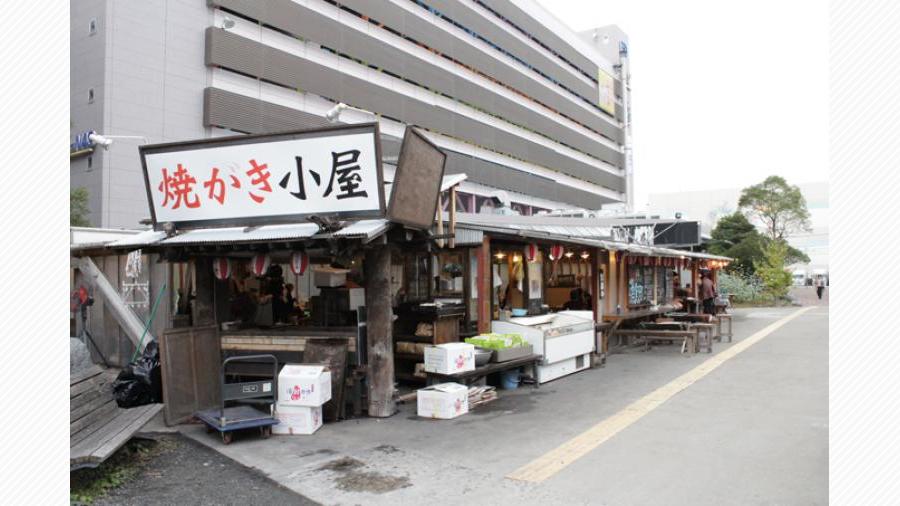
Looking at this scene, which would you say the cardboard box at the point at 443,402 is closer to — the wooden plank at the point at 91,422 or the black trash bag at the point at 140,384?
the wooden plank at the point at 91,422

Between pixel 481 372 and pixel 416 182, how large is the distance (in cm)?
328

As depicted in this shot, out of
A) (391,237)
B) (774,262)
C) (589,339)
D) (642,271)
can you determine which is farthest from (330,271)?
(774,262)

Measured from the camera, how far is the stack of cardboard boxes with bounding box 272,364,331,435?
7.71m

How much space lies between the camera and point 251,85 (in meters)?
29.0

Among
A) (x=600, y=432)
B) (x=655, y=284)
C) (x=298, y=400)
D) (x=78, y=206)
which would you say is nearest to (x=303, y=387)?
(x=298, y=400)

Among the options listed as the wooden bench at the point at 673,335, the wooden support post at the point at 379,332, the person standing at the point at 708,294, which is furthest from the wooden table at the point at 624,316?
the wooden support post at the point at 379,332

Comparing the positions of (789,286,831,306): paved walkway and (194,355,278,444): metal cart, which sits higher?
(194,355,278,444): metal cart

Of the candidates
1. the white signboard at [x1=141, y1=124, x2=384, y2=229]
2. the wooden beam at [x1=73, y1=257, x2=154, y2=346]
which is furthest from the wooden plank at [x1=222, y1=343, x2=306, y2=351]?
the wooden beam at [x1=73, y1=257, x2=154, y2=346]

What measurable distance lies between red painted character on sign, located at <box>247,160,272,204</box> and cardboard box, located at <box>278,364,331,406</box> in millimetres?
2554

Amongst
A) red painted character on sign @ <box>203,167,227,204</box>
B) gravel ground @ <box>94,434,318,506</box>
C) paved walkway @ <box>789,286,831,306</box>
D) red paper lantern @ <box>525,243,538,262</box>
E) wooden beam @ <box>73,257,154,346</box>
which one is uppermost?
red painted character on sign @ <box>203,167,227,204</box>

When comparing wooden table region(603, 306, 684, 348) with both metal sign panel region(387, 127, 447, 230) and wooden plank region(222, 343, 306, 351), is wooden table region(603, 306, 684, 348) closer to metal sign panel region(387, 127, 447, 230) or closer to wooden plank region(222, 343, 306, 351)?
metal sign panel region(387, 127, 447, 230)

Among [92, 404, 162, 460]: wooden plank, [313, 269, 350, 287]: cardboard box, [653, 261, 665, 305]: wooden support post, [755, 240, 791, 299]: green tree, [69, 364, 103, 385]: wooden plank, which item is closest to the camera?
[92, 404, 162, 460]: wooden plank

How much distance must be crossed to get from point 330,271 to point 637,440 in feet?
22.9

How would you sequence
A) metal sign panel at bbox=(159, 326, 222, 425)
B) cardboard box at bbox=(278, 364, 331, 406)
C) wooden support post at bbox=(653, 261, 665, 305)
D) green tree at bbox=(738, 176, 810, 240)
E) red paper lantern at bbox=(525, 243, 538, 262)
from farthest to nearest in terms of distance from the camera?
green tree at bbox=(738, 176, 810, 240) < wooden support post at bbox=(653, 261, 665, 305) < red paper lantern at bbox=(525, 243, 538, 262) < metal sign panel at bbox=(159, 326, 222, 425) < cardboard box at bbox=(278, 364, 331, 406)
